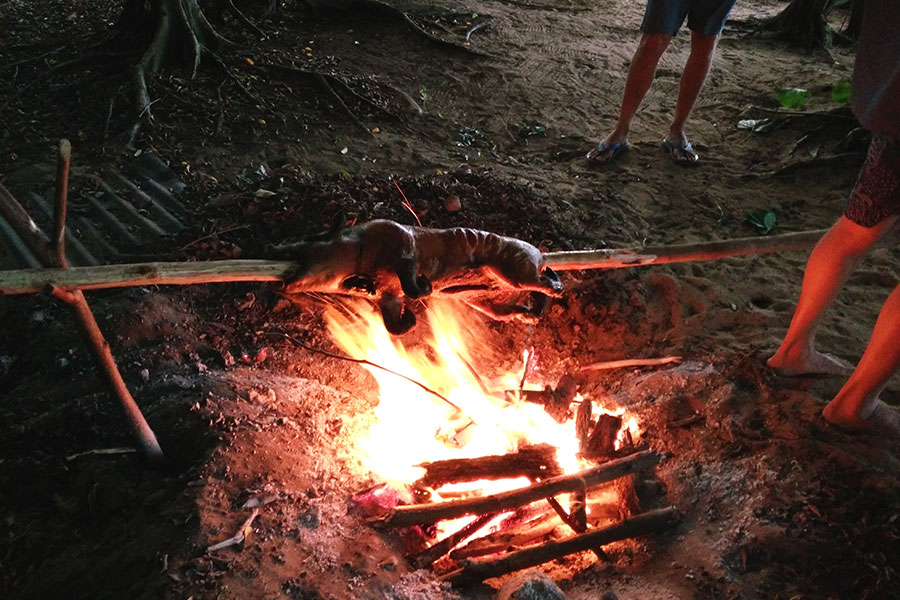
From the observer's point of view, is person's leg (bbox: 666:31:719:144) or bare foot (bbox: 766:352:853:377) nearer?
bare foot (bbox: 766:352:853:377)

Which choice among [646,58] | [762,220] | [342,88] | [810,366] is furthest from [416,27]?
[810,366]

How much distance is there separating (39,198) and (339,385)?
2.96 m

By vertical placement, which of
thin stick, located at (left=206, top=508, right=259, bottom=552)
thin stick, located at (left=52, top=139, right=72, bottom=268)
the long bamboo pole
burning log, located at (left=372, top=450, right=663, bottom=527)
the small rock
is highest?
thin stick, located at (left=52, top=139, right=72, bottom=268)

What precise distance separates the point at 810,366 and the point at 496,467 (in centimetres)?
188

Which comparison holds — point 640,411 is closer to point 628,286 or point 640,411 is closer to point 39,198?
point 628,286

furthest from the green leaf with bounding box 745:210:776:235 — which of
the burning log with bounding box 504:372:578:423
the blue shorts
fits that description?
the burning log with bounding box 504:372:578:423

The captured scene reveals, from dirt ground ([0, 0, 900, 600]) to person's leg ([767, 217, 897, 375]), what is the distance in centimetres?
13

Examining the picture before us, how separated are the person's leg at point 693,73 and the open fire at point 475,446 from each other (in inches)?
126

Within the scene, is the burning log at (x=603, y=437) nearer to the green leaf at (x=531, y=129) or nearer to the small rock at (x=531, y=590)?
the small rock at (x=531, y=590)

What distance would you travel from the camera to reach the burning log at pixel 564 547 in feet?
8.07

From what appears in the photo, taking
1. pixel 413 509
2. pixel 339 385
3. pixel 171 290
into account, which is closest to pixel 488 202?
pixel 339 385

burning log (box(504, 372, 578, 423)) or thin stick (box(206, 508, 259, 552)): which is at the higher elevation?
thin stick (box(206, 508, 259, 552))

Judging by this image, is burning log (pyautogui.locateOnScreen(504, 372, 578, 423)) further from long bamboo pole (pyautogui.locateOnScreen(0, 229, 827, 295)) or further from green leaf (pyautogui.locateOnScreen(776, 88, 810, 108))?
green leaf (pyautogui.locateOnScreen(776, 88, 810, 108))

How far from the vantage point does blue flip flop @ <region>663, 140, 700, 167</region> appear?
225 inches
